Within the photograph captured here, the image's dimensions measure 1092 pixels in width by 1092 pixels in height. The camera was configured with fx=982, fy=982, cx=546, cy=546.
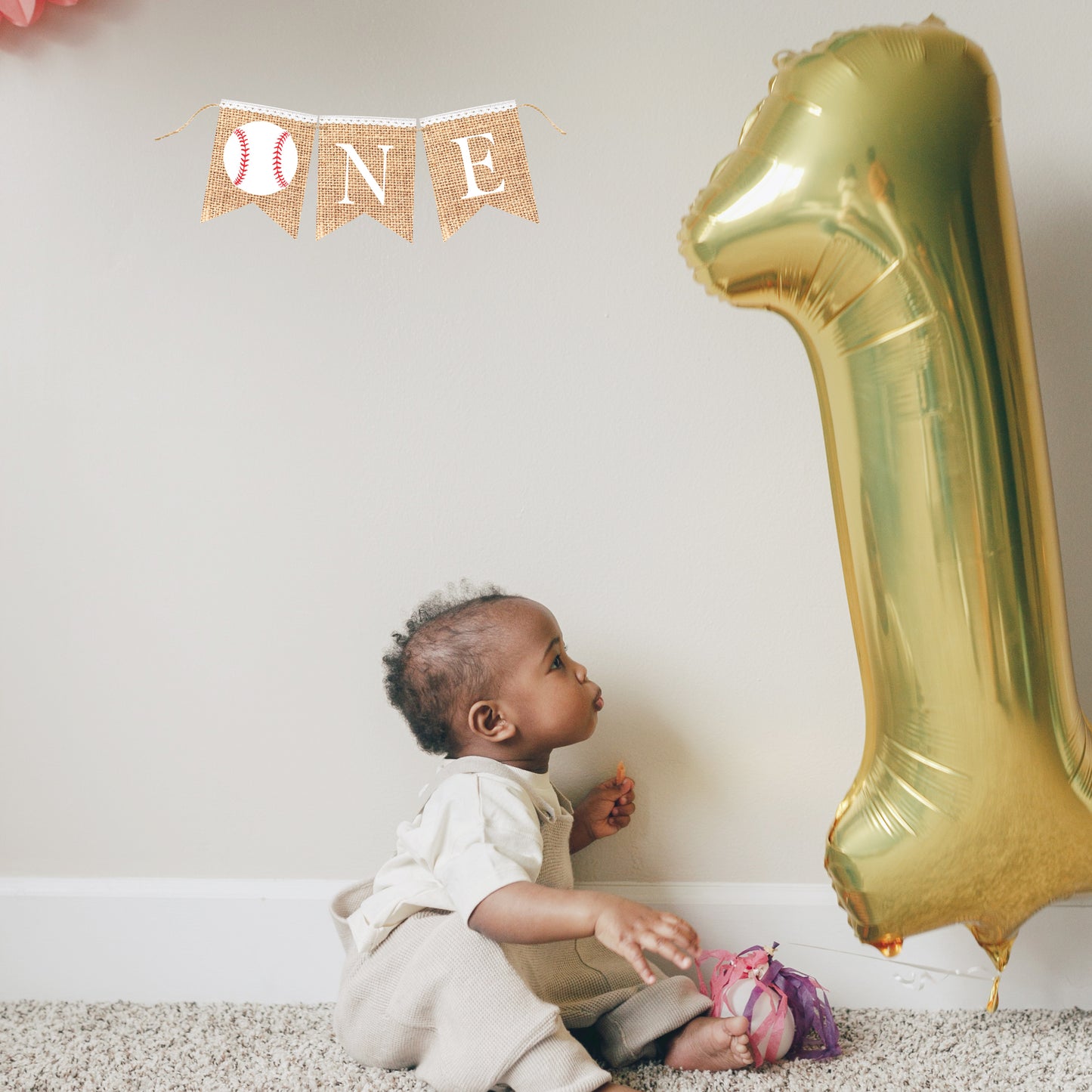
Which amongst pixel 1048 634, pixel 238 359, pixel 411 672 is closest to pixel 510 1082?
pixel 411 672

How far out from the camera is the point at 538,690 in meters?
1.04

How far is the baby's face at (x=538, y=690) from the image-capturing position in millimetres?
1045

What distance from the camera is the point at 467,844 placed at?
3.14ft

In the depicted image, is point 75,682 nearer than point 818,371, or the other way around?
point 818,371

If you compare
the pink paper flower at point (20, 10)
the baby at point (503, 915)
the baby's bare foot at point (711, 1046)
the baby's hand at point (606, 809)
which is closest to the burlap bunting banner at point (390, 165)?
the pink paper flower at point (20, 10)

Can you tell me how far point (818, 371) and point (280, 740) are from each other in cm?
78

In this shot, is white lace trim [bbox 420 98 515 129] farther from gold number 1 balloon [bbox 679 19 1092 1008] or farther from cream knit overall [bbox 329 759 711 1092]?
cream knit overall [bbox 329 759 711 1092]

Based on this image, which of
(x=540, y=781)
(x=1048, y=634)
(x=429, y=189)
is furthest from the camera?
(x=429, y=189)

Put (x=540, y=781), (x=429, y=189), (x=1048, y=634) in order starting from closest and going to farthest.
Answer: (x=1048, y=634)
(x=540, y=781)
(x=429, y=189)

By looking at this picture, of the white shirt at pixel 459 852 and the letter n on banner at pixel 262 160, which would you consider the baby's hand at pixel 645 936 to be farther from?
the letter n on banner at pixel 262 160

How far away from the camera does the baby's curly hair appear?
1.05 m

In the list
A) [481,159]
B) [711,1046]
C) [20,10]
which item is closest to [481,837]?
[711,1046]

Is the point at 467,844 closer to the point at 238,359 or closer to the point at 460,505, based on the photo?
the point at 460,505

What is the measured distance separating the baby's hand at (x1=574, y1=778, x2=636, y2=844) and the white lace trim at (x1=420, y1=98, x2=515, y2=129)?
Result: 80 centimetres
